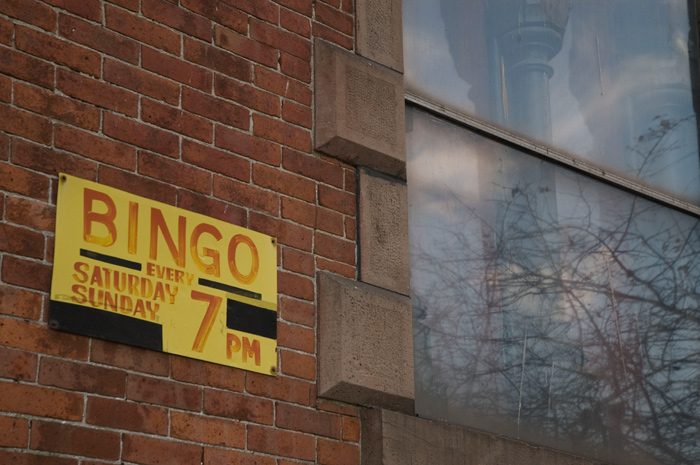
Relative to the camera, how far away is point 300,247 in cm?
430

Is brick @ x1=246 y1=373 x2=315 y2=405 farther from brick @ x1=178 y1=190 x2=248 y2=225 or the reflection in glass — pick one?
the reflection in glass

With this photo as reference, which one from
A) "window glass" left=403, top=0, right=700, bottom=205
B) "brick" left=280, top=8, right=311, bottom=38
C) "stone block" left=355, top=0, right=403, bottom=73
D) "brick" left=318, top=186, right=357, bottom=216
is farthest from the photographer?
"window glass" left=403, top=0, right=700, bottom=205

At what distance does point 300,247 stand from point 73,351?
105 centimetres

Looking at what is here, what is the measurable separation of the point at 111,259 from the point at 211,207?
0.50 meters

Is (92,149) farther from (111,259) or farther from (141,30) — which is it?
(141,30)

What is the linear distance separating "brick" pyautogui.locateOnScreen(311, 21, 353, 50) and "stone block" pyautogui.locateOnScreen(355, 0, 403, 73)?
49 millimetres

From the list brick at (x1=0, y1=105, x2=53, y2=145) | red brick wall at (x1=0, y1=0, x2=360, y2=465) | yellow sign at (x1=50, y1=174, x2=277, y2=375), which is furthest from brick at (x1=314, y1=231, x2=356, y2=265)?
brick at (x1=0, y1=105, x2=53, y2=145)

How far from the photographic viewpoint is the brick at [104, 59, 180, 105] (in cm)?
393

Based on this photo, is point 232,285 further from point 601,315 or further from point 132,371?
point 601,315

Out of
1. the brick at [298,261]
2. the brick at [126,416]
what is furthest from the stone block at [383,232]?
the brick at [126,416]

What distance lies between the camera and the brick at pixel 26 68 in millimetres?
3654

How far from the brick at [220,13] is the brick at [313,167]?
346 millimetres

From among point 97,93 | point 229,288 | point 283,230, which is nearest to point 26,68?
point 97,93

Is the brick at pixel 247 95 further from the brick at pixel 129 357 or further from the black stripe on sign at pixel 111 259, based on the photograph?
the brick at pixel 129 357
